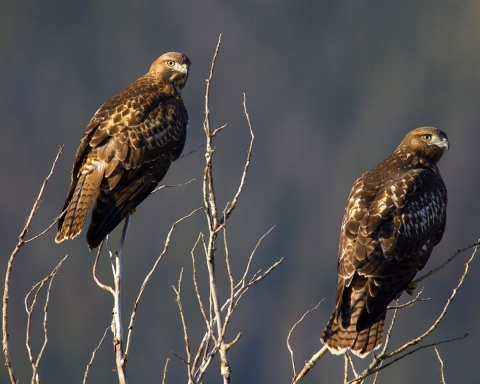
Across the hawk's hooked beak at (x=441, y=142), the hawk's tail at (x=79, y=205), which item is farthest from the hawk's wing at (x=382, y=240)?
the hawk's tail at (x=79, y=205)

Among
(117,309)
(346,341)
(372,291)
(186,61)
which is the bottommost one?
(346,341)

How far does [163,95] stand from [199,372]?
11.6 ft

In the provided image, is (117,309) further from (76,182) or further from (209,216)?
(76,182)

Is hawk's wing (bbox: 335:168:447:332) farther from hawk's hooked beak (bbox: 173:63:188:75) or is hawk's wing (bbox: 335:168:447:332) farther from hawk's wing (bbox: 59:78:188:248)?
hawk's hooked beak (bbox: 173:63:188:75)

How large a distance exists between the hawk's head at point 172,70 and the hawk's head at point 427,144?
8.15 feet

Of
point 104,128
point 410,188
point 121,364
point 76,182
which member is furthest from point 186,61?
point 121,364

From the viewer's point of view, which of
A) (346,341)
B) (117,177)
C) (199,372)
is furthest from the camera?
(117,177)

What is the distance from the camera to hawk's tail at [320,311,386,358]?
4645mm

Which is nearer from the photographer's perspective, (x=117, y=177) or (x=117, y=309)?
(x=117, y=309)

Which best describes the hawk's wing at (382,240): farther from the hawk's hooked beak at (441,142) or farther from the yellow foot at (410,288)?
the hawk's hooked beak at (441,142)

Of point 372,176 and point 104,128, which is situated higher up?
point 104,128

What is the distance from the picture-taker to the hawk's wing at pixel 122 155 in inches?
214

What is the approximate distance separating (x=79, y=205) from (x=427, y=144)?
3315mm

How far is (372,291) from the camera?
477 cm
